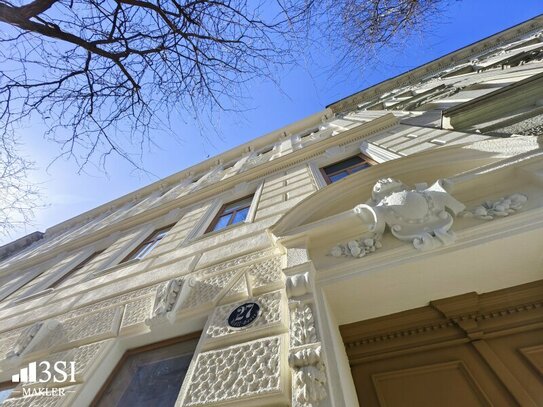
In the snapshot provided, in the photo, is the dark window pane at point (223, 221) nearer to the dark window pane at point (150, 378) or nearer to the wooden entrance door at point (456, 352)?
the dark window pane at point (150, 378)

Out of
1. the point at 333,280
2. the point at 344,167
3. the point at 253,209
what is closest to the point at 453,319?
the point at 333,280

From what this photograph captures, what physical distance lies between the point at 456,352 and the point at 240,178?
6.23 metres

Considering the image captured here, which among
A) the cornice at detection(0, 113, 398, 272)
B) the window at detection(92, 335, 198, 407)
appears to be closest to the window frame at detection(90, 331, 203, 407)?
the window at detection(92, 335, 198, 407)

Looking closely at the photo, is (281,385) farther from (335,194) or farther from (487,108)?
(487,108)

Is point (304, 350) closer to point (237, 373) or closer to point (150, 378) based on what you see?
point (237, 373)

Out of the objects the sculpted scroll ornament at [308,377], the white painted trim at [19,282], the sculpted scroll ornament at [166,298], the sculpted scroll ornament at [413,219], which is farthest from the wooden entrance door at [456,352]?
the white painted trim at [19,282]

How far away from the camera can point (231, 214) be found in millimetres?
6258

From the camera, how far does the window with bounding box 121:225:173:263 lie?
599cm

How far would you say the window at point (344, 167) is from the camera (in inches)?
218

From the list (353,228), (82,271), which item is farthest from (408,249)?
(82,271)

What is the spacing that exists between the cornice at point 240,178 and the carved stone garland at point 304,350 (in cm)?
523

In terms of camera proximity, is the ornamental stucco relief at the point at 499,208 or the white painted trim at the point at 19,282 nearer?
the ornamental stucco relief at the point at 499,208

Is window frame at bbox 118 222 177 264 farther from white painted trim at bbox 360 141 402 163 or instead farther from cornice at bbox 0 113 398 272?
white painted trim at bbox 360 141 402 163

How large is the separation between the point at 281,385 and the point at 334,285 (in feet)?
3.05
